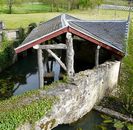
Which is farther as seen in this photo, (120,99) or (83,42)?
(83,42)

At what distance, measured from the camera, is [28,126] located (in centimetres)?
1002

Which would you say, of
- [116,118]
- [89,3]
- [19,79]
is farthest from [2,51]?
[89,3]

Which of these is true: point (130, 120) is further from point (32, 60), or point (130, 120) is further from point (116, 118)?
point (32, 60)

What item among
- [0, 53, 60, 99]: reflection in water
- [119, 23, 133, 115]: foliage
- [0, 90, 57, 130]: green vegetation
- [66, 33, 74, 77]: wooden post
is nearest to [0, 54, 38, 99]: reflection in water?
[0, 53, 60, 99]: reflection in water

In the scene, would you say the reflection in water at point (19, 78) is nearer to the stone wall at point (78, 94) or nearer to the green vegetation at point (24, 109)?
the stone wall at point (78, 94)

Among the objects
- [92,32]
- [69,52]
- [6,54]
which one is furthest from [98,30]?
[6,54]

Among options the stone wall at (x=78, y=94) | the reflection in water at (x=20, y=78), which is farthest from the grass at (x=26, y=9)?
the stone wall at (x=78, y=94)

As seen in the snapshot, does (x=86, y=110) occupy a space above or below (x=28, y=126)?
below

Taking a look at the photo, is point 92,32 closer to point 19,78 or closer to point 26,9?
point 19,78

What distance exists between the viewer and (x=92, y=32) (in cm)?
1639

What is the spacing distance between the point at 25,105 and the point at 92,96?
451cm

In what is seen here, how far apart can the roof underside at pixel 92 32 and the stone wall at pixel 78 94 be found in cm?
119

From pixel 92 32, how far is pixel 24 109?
7.52 m

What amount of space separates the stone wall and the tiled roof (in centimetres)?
120
